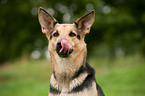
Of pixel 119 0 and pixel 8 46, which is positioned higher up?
pixel 119 0

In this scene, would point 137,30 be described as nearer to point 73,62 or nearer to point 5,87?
point 5,87

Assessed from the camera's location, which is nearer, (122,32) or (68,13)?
(122,32)

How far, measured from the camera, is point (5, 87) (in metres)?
14.4

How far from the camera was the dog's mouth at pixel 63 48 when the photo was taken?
3.41 meters

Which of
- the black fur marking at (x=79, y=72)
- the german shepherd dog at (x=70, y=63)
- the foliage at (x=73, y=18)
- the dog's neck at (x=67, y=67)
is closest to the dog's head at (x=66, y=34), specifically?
the german shepherd dog at (x=70, y=63)

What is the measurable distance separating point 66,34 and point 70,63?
559 millimetres

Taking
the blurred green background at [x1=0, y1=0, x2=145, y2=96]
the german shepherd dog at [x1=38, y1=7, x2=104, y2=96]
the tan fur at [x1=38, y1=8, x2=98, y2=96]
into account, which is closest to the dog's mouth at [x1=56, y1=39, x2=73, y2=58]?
the german shepherd dog at [x1=38, y1=7, x2=104, y2=96]

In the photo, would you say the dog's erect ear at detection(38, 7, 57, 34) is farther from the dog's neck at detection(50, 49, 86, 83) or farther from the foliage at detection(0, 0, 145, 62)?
the foliage at detection(0, 0, 145, 62)

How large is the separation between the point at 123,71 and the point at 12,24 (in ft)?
33.9

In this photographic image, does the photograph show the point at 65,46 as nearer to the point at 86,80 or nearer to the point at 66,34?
the point at 66,34

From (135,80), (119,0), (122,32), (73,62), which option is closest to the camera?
(73,62)

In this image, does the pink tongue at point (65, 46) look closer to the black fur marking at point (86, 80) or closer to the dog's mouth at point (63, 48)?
the dog's mouth at point (63, 48)

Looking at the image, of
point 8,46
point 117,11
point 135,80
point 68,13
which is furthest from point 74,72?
point 68,13

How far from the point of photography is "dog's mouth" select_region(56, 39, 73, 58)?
3.41 meters
